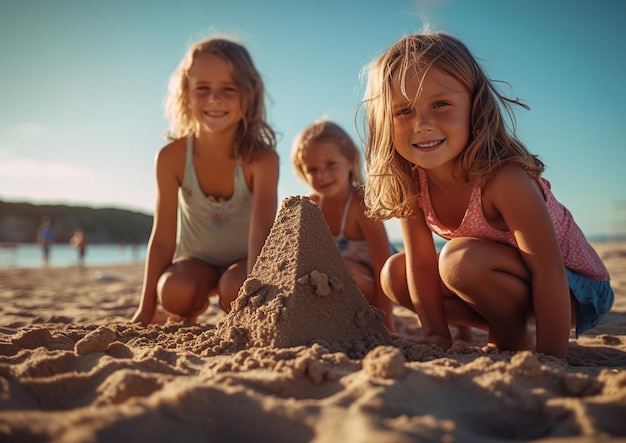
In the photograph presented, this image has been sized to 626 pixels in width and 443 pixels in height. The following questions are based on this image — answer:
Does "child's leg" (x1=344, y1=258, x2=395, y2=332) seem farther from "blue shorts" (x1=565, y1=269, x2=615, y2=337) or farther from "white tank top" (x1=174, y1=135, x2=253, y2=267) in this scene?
"blue shorts" (x1=565, y1=269, x2=615, y2=337)

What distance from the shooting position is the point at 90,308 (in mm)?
3664

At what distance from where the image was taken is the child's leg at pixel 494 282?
6.25 feet

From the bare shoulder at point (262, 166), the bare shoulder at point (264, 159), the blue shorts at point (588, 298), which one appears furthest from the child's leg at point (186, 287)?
the blue shorts at point (588, 298)

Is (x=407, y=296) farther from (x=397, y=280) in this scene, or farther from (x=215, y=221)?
(x=215, y=221)

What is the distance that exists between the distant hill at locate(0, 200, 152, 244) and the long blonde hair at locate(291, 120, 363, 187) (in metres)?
44.9

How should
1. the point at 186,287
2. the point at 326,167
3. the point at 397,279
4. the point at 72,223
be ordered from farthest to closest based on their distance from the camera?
the point at 72,223 → the point at 326,167 → the point at 186,287 → the point at 397,279

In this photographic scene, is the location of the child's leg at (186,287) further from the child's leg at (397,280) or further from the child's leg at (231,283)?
the child's leg at (397,280)

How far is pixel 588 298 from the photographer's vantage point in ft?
7.06

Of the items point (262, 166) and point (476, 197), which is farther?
point (262, 166)

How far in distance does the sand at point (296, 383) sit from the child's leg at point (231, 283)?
0.78m

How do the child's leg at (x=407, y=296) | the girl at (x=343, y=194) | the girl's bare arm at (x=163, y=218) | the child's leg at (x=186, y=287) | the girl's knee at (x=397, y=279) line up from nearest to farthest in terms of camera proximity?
the child's leg at (x=407, y=296) → the girl's knee at (x=397, y=279) → the child's leg at (x=186, y=287) → the girl's bare arm at (x=163, y=218) → the girl at (x=343, y=194)

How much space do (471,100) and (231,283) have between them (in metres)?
1.71

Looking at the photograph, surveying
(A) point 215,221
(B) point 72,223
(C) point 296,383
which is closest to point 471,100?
(C) point 296,383

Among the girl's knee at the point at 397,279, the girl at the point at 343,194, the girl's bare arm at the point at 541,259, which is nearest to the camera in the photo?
the girl's bare arm at the point at 541,259
